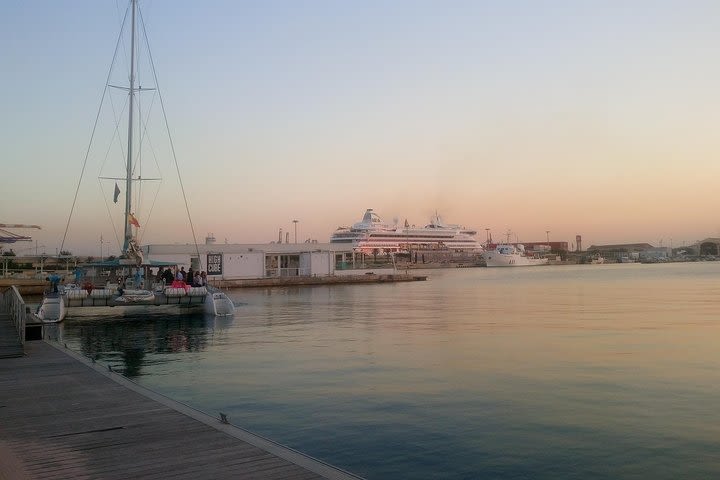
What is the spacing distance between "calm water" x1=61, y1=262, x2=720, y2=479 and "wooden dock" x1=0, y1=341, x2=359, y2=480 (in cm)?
171

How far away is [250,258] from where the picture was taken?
6938 centimetres

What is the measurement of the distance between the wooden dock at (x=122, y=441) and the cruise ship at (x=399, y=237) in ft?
413

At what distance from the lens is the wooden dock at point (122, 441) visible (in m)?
6.92

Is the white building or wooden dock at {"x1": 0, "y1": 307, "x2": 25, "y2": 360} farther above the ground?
the white building

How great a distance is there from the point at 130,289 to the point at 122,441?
26.8 metres

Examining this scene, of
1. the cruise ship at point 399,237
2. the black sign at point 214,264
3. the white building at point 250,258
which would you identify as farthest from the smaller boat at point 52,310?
the cruise ship at point 399,237

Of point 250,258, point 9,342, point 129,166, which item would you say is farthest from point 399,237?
point 9,342

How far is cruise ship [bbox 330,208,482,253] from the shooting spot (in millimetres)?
147300

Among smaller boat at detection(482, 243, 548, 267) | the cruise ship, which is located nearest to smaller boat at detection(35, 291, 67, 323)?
the cruise ship

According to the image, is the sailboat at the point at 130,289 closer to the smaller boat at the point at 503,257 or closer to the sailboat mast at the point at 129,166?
the sailboat mast at the point at 129,166

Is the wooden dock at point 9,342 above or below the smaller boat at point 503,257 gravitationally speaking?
below

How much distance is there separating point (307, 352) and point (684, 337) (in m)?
13.7

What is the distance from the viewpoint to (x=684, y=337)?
23.0m

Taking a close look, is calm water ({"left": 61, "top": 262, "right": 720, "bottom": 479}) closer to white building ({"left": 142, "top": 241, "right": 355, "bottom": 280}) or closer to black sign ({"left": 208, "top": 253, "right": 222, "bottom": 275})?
white building ({"left": 142, "top": 241, "right": 355, "bottom": 280})
